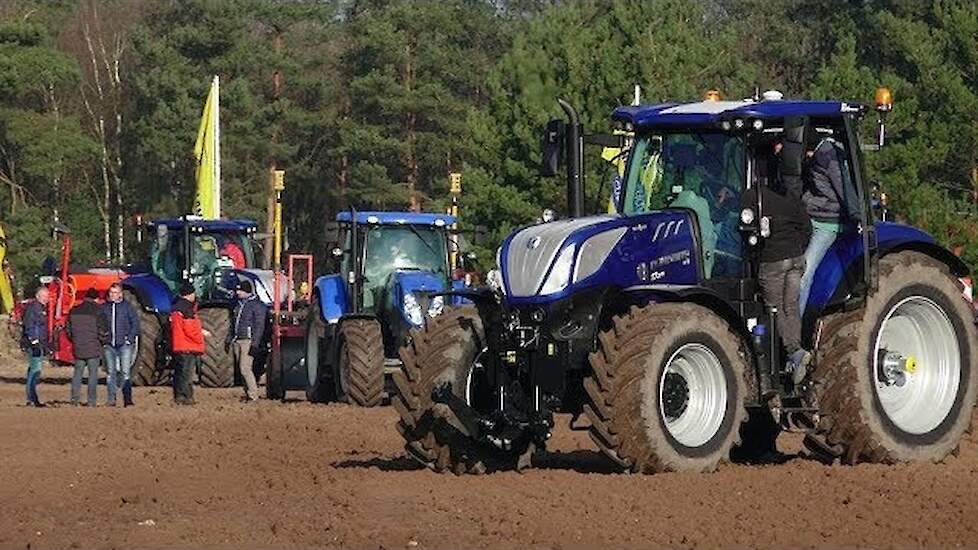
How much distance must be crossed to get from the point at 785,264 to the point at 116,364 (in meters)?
Answer: 14.0

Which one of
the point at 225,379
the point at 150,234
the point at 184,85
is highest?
the point at 184,85

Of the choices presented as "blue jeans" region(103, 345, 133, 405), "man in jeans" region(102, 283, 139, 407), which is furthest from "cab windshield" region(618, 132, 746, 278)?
"man in jeans" region(102, 283, 139, 407)

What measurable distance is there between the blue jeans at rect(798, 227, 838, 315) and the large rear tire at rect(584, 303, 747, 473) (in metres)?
0.70

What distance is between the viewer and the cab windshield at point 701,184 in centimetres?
1376

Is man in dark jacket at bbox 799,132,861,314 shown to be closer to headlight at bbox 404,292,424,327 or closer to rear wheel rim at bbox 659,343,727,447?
rear wheel rim at bbox 659,343,727,447

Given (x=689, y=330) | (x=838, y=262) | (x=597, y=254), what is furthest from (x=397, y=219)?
(x=689, y=330)

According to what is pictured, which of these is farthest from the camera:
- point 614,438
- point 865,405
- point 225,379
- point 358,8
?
point 358,8

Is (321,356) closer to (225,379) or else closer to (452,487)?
(225,379)

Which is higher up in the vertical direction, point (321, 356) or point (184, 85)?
point (184, 85)

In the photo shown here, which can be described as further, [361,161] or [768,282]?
[361,161]

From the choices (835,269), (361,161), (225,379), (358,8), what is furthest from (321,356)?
(358,8)

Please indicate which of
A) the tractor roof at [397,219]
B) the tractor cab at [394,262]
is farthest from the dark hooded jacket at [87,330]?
the tractor roof at [397,219]

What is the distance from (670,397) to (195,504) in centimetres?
317

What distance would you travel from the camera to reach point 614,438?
12.7 m
